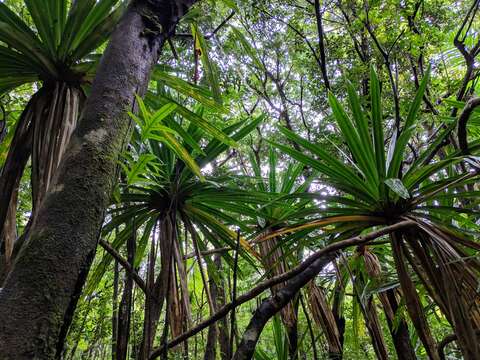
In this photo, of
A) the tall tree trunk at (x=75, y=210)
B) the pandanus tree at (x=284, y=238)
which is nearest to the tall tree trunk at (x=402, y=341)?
the pandanus tree at (x=284, y=238)

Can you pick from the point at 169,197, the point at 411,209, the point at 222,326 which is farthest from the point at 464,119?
the point at 222,326

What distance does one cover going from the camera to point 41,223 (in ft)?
1.75

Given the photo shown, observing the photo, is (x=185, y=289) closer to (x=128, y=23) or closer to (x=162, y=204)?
(x=162, y=204)

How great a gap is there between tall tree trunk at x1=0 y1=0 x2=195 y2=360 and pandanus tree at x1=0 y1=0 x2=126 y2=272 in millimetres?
412

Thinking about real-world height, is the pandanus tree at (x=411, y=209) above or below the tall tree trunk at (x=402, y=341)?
above

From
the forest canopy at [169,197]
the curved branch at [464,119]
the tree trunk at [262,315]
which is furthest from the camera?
the curved branch at [464,119]

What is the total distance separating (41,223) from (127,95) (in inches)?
13.1

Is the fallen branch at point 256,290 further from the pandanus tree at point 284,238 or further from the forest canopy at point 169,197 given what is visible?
the pandanus tree at point 284,238

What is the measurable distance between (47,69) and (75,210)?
881 millimetres

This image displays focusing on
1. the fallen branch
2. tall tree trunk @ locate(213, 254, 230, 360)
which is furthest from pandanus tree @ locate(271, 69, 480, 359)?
tall tree trunk @ locate(213, 254, 230, 360)

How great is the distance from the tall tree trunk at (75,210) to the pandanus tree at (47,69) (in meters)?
0.41

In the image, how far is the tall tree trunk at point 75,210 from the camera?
433 millimetres

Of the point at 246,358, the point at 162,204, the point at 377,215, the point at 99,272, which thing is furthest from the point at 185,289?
the point at 377,215

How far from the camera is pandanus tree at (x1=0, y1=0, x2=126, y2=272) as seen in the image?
108 centimetres
